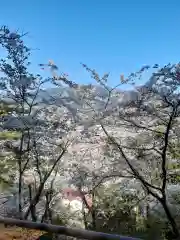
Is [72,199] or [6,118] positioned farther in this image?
[72,199]

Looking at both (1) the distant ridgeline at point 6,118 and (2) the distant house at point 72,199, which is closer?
(1) the distant ridgeline at point 6,118

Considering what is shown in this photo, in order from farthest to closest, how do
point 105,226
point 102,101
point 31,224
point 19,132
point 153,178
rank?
point 105,226
point 153,178
point 19,132
point 102,101
point 31,224

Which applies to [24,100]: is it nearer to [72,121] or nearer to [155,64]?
[72,121]

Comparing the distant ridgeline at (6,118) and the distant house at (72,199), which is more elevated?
the distant ridgeline at (6,118)

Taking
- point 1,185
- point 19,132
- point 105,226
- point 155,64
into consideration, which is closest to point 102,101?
point 155,64

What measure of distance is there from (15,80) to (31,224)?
6175 millimetres

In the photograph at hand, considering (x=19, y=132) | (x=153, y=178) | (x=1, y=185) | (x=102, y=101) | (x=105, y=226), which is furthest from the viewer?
(x=105, y=226)

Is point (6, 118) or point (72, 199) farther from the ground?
point (6, 118)

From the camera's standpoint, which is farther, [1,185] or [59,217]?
[59,217]

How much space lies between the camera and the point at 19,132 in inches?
364

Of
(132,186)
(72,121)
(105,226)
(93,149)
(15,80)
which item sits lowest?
(105,226)

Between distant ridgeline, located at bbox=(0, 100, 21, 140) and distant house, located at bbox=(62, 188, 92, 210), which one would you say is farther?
distant house, located at bbox=(62, 188, 92, 210)

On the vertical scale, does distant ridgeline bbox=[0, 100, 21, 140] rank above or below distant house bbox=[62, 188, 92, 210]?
above

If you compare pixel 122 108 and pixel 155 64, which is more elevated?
pixel 155 64
